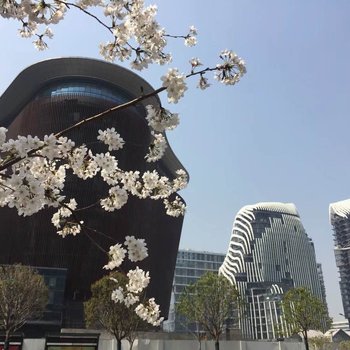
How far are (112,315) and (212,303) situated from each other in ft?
33.4

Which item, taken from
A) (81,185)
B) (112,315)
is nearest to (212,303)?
(112,315)

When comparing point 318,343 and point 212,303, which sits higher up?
point 212,303

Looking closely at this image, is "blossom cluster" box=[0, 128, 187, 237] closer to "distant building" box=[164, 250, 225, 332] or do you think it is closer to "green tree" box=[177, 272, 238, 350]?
"green tree" box=[177, 272, 238, 350]

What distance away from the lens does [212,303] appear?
40.0 meters

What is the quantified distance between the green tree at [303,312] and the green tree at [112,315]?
52.1 feet

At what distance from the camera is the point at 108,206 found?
23.2ft

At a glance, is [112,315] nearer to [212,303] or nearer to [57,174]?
[212,303]

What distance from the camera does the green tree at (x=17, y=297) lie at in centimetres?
3338

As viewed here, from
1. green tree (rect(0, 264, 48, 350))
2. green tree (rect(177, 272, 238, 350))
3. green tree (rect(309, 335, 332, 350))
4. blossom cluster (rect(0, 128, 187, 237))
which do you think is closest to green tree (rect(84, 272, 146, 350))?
green tree (rect(0, 264, 48, 350))

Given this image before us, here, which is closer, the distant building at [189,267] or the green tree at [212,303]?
the green tree at [212,303]

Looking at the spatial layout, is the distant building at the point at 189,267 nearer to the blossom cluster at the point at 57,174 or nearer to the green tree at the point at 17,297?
the green tree at the point at 17,297

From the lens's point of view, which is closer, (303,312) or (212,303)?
(212,303)

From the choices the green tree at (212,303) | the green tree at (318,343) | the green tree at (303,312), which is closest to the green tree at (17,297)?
the green tree at (212,303)

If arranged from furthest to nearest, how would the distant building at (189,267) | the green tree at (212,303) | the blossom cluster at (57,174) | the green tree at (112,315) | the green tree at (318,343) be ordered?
the distant building at (189,267), the green tree at (318,343), the green tree at (212,303), the green tree at (112,315), the blossom cluster at (57,174)
